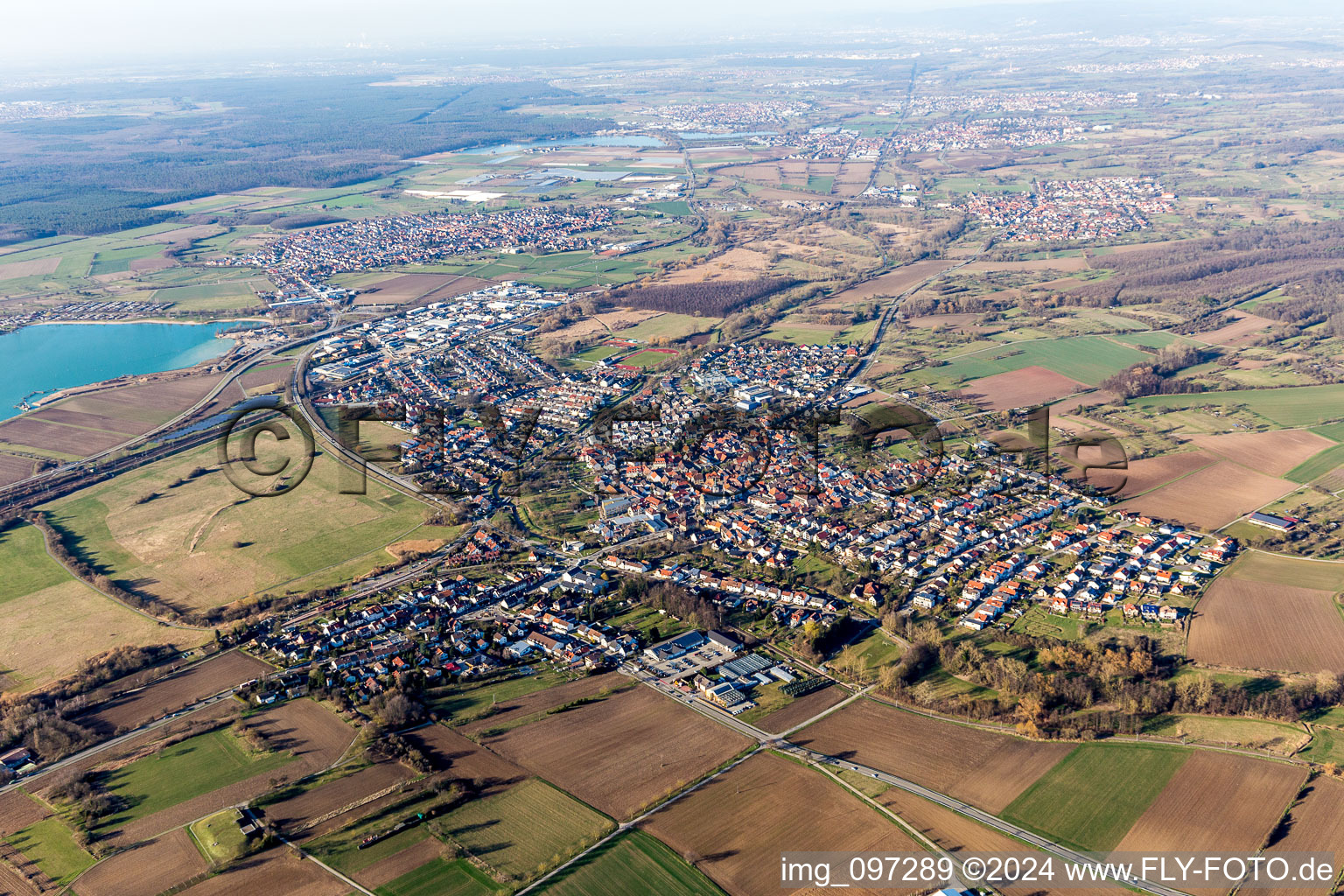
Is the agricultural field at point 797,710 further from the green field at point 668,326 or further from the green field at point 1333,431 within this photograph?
the green field at point 668,326

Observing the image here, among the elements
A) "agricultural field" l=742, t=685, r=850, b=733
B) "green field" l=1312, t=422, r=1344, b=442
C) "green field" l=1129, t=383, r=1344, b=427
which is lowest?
"agricultural field" l=742, t=685, r=850, b=733

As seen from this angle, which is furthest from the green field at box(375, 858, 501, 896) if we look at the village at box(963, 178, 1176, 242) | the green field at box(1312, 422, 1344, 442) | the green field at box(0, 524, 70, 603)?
the village at box(963, 178, 1176, 242)

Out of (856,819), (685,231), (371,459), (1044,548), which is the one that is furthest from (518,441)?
(685,231)

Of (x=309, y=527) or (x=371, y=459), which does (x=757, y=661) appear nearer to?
(x=309, y=527)

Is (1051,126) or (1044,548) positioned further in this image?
(1051,126)

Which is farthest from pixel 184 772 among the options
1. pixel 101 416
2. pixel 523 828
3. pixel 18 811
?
pixel 101 416

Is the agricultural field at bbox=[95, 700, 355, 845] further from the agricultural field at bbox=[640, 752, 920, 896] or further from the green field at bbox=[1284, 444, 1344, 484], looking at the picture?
the green field at bbox=[1284, 444, 1344, 484]
